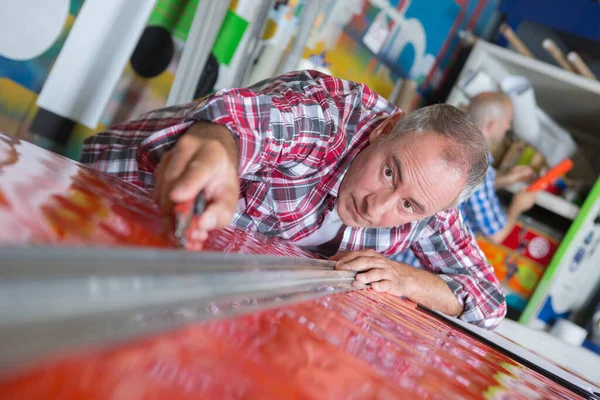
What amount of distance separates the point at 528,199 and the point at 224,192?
99.2 inches

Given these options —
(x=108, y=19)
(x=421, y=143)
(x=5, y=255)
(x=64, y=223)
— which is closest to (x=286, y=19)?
(x=108, y=19)

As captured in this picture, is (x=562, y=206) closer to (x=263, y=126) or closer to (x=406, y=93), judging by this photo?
(x=406, y=93)

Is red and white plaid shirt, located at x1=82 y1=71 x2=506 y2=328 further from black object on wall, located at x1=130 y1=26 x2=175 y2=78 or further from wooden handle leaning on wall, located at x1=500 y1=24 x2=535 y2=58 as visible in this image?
wooden handle leaning on wall, located at x1=500 y1=24 x2=535 y2=58

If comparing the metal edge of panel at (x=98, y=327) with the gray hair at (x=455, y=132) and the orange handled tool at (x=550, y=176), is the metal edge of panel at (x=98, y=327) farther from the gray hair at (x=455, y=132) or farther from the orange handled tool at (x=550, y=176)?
the orange handled tool at (x=550, y=176)

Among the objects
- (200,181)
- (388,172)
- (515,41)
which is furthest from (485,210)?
(200,181)

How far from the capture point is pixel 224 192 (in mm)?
610

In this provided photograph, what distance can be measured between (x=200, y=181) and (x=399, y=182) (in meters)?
0.71

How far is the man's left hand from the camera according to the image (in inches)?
43.1

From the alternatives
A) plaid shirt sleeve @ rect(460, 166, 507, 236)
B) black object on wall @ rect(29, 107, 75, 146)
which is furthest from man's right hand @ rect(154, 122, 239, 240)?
plaid shirt sleeve @ rect(460, 166, 507, 236)

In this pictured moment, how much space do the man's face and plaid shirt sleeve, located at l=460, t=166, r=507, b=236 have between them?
3.86 ft

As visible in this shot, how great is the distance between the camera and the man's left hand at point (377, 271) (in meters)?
1.10

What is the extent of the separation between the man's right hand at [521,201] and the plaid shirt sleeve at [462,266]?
4.19ft

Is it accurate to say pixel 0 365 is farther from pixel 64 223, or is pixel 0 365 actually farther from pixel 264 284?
pixel 264 284

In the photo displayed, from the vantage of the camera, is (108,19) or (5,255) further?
(108,19)
